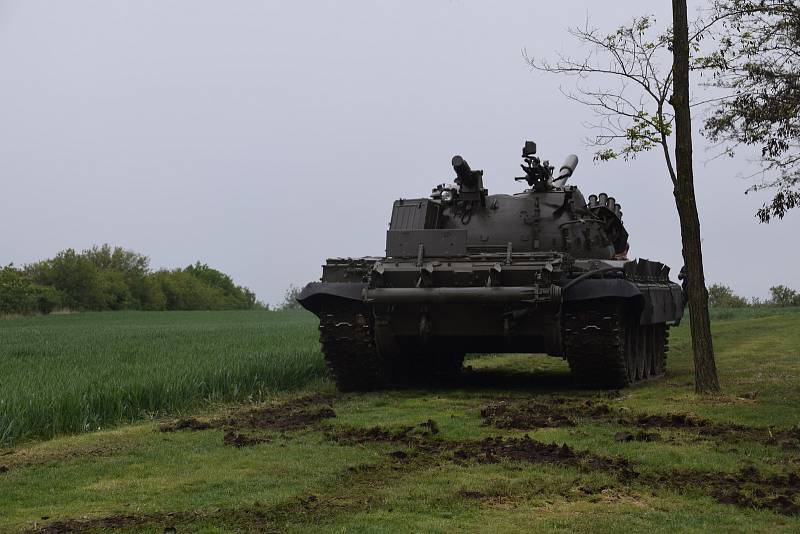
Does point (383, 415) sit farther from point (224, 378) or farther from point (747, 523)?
point (747, 523)

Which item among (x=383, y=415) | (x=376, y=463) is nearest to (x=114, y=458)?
(x=376, y=463)

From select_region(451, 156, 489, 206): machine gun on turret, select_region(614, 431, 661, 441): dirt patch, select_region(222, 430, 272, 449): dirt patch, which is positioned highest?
select_region(451, 156, 489, 206): machine gun on turret

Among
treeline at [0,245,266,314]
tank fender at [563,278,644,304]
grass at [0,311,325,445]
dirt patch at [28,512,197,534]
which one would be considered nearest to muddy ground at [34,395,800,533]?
dirt patch at [28,512,197,534]

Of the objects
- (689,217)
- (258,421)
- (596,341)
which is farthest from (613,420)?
(258,421)

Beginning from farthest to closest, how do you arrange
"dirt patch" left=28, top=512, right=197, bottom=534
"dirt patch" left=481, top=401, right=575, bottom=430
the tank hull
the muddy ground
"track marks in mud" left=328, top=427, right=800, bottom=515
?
the tank hull, "dirt patch" left=481, top=401, right=575, bottom=430, "track marks in mud" left=328, top=427, right=800, bottom=515, the muddy ground, "dirt patch" left=28, top=512, right=197, bottom=534

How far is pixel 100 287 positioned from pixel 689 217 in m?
64.3

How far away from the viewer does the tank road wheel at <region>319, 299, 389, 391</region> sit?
43.3ft

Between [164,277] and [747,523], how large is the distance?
81.6m

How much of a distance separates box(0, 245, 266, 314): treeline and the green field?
51.7 m

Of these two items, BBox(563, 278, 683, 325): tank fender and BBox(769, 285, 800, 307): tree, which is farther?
BBox(769, 285, 800, 307): tree

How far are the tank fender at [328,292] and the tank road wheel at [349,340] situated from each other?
174 mm

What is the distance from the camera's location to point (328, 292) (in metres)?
13.1

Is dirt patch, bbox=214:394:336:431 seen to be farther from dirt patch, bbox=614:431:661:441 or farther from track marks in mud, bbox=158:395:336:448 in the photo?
dirt patch, bbox=614:431:661:441

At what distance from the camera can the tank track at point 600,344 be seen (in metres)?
12.5
